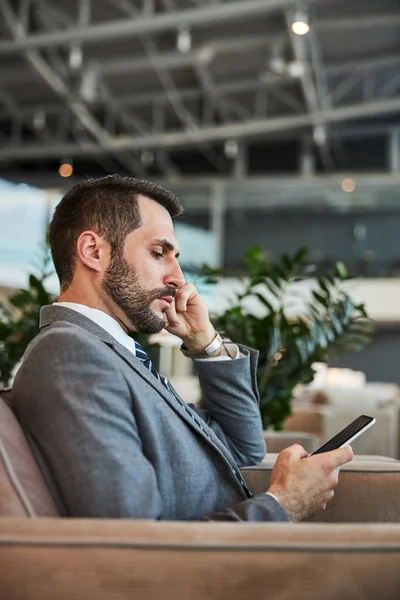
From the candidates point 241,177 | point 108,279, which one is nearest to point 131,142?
point 241,177

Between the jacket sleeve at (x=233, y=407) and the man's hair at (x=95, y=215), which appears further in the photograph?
the jacket sleeve at (x=233, y=407)

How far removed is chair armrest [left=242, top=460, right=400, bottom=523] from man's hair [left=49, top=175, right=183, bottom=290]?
77 cm

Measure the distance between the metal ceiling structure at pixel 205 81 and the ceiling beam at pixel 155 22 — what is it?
0.5 inches

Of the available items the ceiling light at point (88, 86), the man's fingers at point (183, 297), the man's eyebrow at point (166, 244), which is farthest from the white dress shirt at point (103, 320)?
the ceiling light at point (88, 86)

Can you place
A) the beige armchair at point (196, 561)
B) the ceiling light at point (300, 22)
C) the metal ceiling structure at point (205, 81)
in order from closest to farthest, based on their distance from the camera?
the beige armchair at point (196, 561)
the ceiling light at point (300, 22)
the metal ceiling structure at point (205, 81)

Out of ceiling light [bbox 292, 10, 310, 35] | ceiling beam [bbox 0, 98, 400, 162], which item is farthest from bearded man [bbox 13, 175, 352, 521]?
ceiling beam [bbox 0, 98, 400, 162]

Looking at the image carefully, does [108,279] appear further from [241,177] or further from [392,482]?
[241,177]

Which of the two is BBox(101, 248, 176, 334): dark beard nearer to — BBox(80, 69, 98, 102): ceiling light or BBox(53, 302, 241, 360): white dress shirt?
BBox(53, 302, 241, 360): white dress shirt

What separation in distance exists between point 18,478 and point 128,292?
58 centimetres

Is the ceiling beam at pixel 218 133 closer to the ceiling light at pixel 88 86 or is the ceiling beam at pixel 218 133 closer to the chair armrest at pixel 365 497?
the ceiling light at pixel 88 86

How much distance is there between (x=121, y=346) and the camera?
160 centimetres

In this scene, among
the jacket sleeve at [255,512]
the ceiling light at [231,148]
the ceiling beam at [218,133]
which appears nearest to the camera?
the jacket sleeve at [255,512]

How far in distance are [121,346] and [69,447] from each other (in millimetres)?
372

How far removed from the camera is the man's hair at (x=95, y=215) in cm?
175
